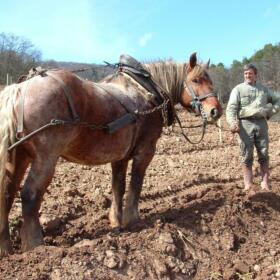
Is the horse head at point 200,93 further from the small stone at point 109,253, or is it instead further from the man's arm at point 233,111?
the small stone at point 109,253

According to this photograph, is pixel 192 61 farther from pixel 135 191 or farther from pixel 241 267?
pixel 241 267

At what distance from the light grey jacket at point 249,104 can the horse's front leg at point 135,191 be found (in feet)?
4.75

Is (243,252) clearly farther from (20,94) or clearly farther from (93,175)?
(93,175)

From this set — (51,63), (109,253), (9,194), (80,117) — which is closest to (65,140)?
(80,117)

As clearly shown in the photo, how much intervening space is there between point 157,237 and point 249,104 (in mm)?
2423

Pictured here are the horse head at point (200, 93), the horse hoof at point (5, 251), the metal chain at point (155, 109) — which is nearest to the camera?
the horse hoof at point (5, 251)

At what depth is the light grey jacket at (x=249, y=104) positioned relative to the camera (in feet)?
18.2

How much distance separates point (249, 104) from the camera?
18.4ft

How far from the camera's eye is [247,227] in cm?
475

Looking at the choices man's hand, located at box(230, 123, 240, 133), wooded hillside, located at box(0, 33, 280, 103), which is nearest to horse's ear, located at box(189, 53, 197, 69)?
man's hand, located at box(230, 123, 240, 133)

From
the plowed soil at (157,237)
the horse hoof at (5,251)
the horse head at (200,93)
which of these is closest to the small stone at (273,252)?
the plowed soil at (157,237)

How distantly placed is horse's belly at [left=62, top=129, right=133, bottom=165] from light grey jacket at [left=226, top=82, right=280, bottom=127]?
5.84ft

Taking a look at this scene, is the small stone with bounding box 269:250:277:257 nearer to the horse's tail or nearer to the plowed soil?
the plowed soil

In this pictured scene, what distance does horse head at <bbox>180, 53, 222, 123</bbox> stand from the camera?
5.11 m
